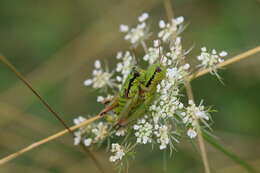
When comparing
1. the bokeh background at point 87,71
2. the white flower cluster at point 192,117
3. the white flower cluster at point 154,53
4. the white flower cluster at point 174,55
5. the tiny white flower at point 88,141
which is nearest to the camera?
the white flower cluster at point 192,117

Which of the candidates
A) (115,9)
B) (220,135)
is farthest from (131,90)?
(115,9)

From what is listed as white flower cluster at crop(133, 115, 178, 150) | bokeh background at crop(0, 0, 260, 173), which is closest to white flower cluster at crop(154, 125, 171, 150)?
white flower cluster at crop(133, 115, 178, 150)

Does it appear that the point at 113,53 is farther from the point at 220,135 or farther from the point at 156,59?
the point at 156,59

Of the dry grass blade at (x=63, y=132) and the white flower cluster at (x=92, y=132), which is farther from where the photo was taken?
the white flower cluster at (x=92, y=132)

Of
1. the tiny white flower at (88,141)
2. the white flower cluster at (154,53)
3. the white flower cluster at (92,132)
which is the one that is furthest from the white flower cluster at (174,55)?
the tiny white flower at (88,141)

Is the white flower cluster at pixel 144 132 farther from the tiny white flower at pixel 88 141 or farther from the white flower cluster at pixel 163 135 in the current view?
the tiny white flower at pixel 88 141

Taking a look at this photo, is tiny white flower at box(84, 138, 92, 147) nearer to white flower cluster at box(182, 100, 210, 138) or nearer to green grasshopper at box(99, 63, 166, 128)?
green grasshopper at box(99, 63, 166, 128)

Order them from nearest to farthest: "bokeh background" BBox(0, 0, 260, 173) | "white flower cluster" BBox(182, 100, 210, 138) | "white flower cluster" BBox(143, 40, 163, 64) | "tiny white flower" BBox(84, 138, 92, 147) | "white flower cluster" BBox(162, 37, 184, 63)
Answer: "white flower cluster" BBox(182, 100, 210, 138), "white flower cluster" BBox(162, 37, 184, 63), "white flower cluster" BBox(143, 40, 163, 64), "tiny white flower" BBox(84, 138, 92, 147), "bokeh background" BBox(0, 0, 260, 173)
